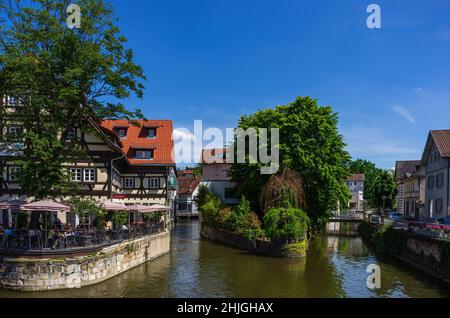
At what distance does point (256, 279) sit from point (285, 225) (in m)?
8.97

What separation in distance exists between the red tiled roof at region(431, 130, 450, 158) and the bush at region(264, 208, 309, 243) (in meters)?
19.1

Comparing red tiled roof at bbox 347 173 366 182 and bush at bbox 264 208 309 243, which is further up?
red tiled roof at bbox 347 173 366 182

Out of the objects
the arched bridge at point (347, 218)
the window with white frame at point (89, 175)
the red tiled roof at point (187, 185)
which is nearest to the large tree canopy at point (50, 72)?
the window with white frame at point (89, 175)

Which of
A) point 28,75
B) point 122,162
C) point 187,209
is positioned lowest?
point 187,209

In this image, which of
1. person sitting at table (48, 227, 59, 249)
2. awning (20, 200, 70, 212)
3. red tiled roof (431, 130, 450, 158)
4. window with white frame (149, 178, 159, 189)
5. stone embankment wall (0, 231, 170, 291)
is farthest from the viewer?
window with white frame (149, 178, 159, 189)

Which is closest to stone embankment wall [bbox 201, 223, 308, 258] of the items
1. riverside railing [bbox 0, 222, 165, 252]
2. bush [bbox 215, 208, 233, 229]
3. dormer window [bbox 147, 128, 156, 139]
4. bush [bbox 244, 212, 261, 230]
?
bush [bbox 215, 208, 233, 229]

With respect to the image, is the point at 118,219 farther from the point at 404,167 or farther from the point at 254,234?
the point at 404,167

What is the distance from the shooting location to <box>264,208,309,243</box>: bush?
3098cm

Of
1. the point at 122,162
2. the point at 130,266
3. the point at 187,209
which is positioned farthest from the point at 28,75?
the point at 187,209

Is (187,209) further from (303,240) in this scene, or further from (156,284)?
(156,284)

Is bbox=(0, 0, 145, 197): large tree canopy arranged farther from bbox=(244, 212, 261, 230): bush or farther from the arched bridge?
the arched bridge

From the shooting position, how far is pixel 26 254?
19.8 metres

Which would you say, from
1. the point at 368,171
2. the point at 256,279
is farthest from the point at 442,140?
the point at 368,171
